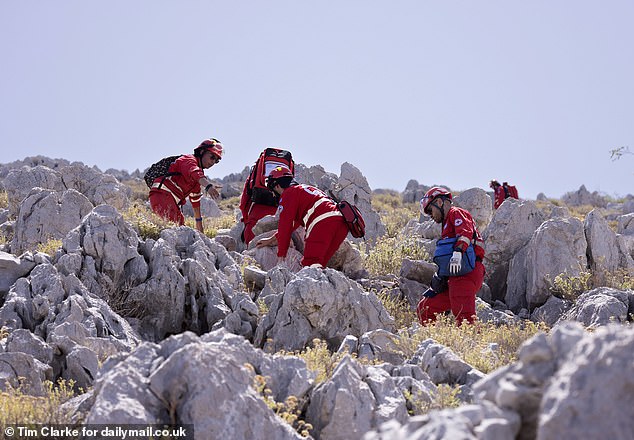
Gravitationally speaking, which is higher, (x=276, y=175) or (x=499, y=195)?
(x=276, y=175)

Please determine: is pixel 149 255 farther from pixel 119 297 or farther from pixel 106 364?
pixel 106 364

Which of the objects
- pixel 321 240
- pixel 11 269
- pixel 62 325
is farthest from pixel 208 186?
pixel 62 325

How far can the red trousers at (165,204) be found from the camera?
1441cm

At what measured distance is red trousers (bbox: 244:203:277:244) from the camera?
14586 millimetres

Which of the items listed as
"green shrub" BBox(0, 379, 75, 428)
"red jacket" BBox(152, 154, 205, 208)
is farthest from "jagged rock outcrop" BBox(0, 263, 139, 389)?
"red jacket" BBox(152, 154, 205, 208)

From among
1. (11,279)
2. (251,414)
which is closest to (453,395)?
(251,414)

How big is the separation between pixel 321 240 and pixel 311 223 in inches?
12.8

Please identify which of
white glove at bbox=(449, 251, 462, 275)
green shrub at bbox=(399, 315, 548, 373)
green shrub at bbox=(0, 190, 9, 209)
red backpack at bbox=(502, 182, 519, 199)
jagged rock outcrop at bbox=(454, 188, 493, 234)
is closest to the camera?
green shrub at bbox=(399, 315, 548, 373)

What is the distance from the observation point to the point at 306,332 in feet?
30.3

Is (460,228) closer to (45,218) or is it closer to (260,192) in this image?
(260,192)

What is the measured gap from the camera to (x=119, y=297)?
988 centimetres

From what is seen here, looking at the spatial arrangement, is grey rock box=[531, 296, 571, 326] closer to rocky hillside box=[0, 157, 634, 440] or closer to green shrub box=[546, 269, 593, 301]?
rocky hillside box=[0, 157, 634, 440]

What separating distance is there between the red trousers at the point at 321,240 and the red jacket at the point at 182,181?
3480 mm

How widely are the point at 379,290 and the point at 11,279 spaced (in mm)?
5403
